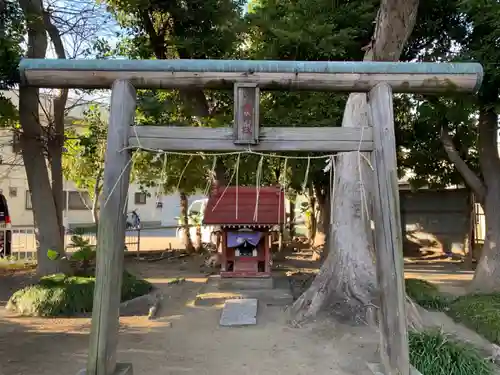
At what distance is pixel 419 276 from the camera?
45.2ft

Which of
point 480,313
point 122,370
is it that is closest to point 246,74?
point 122,370

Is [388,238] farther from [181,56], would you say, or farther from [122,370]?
[181,56]

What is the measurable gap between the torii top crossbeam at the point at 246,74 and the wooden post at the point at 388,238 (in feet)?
0.89

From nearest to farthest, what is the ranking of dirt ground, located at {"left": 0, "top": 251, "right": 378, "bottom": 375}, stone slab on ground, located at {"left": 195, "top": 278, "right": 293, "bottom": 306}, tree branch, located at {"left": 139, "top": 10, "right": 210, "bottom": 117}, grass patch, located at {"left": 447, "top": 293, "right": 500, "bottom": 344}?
dirt ground, located at {"left": 0, "top": 251, "right": 378, "bottom": 375}
grass patch, located at {"left": 447, "top": 293, "right": 500, "bottom": 344}
stone slab on ground, located at {"left": 195, "top": 278, "right": 293, "bottom": 306}
tree branch, located at {"left": 139, "top": 10, "right": 210, "bottom": 117}

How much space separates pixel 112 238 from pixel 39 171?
689 centimetres

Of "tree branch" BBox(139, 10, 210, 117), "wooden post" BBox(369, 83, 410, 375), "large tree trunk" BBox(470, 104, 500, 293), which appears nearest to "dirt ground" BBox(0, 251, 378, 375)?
"wooden post" BBox(369, 83, 410, 375)

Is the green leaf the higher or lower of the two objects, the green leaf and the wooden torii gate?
the lower

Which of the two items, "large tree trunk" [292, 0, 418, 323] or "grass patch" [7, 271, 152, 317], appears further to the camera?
"grass patch" [7, 271, 152, 317]

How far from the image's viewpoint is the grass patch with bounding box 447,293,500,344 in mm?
8125

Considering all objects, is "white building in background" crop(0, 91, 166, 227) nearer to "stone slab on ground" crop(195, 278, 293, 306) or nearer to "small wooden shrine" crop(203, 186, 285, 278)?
"small wooden shrine" crop(203, 186, 285, 278)

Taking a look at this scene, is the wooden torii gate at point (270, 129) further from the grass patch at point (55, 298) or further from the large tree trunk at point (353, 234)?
the grass patch at point (55, 298)

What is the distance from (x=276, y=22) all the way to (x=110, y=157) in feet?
30.6

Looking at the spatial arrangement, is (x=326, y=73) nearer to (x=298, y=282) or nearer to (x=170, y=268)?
(x=298, y=282)

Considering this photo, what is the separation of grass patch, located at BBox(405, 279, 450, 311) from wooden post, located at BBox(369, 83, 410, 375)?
19.2ft
